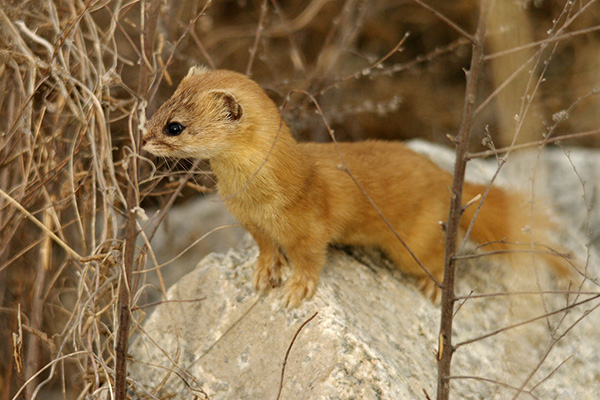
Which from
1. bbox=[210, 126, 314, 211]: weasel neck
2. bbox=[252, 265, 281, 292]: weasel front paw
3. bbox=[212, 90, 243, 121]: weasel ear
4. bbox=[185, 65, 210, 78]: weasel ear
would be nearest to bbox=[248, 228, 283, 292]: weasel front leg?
bbox=[252, 265, 281, 292]: weasel front paw

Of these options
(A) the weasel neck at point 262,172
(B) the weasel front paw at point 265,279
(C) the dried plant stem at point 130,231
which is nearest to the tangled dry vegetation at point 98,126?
(C) the dried plant stem at point 130,231

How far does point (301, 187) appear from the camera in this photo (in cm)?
218

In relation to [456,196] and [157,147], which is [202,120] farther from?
[456,196]

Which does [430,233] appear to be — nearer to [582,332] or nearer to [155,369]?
[582,332]

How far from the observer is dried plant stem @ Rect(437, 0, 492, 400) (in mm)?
1449

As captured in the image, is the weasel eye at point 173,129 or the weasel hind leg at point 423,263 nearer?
the weasel eye at point 173,129

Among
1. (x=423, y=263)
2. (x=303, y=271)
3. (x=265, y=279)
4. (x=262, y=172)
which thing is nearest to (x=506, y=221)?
(x=423, y=263)

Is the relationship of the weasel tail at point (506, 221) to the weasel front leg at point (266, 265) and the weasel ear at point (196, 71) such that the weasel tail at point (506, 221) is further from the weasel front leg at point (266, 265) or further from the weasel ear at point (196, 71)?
the weasel ear at point (196, 71)

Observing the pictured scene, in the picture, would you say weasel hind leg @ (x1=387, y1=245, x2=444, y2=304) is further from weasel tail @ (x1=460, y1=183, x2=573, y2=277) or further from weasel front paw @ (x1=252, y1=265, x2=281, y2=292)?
weasel front paw @ (x1=252, y1=265, x2=281, y2=292)

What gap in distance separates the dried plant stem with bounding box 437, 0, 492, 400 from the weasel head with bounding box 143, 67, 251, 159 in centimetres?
75

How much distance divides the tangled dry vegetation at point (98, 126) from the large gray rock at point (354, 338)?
0.68ft

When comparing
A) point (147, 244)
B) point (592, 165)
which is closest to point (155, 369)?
point (147, 244)

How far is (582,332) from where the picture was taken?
259cm

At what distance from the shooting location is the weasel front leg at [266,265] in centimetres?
231
